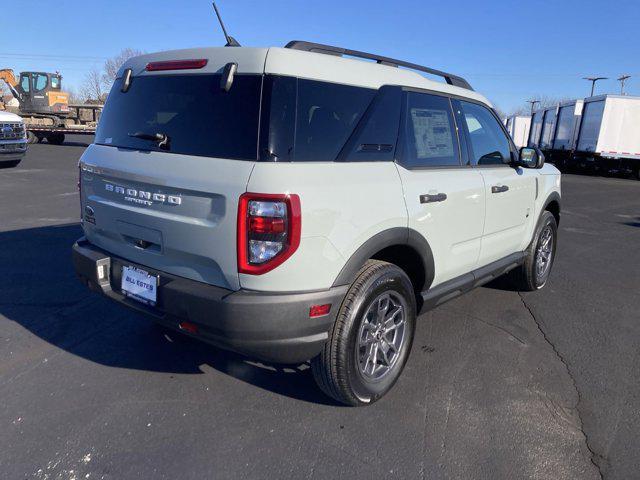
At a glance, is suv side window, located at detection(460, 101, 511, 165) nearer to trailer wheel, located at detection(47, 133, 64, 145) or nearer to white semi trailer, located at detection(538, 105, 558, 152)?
white semi trailer, located at detection(538, 105, 558, 152)

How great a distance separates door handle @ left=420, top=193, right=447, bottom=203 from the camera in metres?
3.01

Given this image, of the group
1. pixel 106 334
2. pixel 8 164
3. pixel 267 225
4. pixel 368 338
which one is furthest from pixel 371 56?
pixel 8 164

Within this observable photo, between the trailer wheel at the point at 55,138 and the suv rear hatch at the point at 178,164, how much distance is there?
2664cm

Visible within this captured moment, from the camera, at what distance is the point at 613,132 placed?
20922mm

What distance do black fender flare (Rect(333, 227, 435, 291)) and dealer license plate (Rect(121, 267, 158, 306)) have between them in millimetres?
993

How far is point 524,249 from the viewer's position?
467 cm

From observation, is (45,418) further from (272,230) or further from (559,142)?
(559,142)

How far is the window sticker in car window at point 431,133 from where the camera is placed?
317cm

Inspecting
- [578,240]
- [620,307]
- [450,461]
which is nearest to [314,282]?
[450,461]

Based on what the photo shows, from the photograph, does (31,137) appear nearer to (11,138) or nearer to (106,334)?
(11,138)

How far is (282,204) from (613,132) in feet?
75.7

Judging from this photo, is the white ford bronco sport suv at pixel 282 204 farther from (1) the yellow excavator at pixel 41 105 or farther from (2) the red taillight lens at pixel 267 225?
(1) the yellow excavator at pixel 41 105

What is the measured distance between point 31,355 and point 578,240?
7.69m

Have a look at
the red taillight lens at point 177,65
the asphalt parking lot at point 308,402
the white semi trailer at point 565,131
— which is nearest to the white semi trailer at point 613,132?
the white semi trailer at point 565,131
